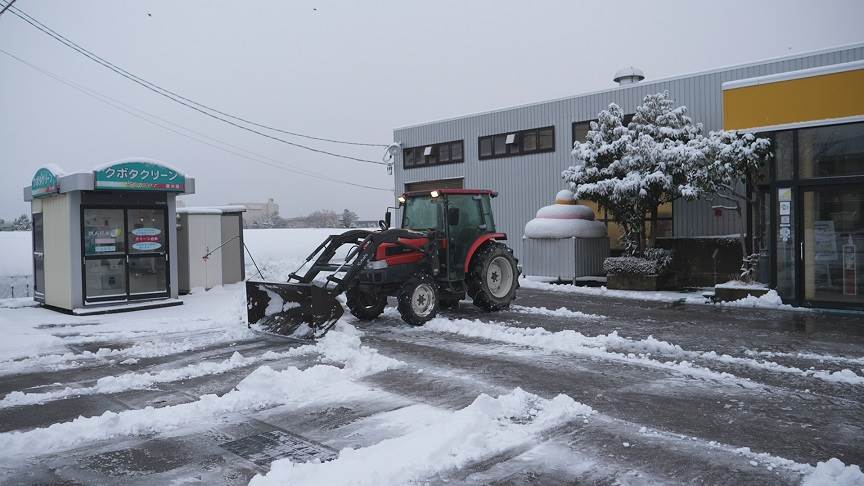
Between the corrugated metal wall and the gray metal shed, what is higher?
the corrugated metal wall

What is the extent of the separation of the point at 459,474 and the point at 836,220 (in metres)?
10.8

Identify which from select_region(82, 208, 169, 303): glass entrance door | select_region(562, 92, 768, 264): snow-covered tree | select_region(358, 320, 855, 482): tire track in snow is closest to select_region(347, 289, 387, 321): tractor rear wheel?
select_region(82, 208, 169, 303): glass entrance door

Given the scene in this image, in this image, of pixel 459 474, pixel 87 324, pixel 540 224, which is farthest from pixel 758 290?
pixel 87 324

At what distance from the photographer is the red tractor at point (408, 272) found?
9.14 m

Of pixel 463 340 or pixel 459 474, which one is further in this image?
pixel 463 340

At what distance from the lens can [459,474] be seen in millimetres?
4176

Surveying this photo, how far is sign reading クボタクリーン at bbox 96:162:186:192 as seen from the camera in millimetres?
12438

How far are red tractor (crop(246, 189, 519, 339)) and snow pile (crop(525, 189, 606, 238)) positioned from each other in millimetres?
5980

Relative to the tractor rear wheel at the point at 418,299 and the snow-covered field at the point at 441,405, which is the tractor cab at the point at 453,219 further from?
the snow-covered field at the point at 441,405

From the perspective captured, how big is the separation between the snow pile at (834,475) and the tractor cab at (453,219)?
7.43 metres

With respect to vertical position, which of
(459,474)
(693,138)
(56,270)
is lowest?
(459,474)

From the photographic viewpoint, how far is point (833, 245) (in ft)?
39.0

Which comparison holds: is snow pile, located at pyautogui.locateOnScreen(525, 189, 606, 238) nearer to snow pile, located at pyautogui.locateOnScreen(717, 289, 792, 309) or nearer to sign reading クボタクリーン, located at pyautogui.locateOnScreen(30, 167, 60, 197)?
snow pile, located at pyautogui.locateOnScreen(717, 289, 792, 309)

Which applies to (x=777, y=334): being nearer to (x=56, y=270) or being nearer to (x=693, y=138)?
(x=693, y=138)
